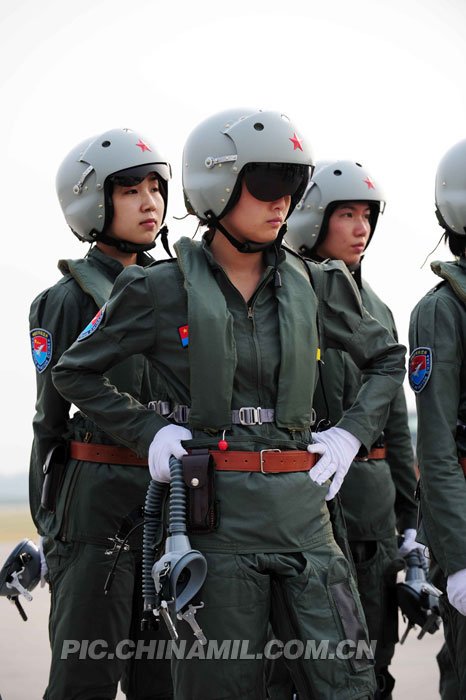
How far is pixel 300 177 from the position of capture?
3.58 metres

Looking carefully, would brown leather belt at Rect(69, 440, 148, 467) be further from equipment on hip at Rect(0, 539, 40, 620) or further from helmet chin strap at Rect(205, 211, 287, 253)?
helmet chin strap at Rect(205, 211, 287, 253)

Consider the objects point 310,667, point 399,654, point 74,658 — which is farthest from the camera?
point 399,654

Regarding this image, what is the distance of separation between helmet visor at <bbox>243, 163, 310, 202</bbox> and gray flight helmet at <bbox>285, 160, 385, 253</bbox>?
1.65m

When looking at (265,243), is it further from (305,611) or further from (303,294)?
(305,611)

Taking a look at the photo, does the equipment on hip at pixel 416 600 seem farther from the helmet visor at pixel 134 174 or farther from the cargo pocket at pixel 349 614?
the helmet visor at pixel 134 174

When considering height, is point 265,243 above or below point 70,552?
above

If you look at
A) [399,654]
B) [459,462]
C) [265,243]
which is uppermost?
Answer: [265,243]

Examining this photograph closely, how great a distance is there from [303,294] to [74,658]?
159cm

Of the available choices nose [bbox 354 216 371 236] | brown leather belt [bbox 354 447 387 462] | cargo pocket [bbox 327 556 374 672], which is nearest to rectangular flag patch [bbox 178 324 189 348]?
cargo pocket [bbox 327 556 374 672]

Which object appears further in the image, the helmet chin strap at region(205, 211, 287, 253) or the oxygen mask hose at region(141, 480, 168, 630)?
the helmet chin strap at region(205, 211, 287, 253)

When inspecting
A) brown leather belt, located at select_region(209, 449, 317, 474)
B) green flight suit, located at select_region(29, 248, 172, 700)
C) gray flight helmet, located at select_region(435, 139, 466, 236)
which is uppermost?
gray flight helmet, located at select_region(435, 139, 466, 236)

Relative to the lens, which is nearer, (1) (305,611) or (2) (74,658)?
(1) (305,611)

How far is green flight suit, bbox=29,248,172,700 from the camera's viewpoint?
4199 millimetres

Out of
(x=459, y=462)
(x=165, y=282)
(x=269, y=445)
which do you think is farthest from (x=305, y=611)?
(x=165, y=282)
